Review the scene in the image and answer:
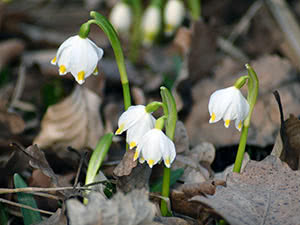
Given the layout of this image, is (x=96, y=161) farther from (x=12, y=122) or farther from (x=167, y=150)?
(x=12, y=122)

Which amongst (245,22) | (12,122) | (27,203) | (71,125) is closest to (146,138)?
(27,203)

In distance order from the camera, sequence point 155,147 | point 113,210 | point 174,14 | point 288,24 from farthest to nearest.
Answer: point 174,14 → point 288,24 → point 155,147 → point 113,210

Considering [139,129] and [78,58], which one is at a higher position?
[78,58]

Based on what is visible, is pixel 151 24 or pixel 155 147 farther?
pixel 151 24

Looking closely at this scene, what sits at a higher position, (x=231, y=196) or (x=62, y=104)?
(x=62, y=104)

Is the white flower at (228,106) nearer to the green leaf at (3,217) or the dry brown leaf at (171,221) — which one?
the dry brown leaf at (171,221)

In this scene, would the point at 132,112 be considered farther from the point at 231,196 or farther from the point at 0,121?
the point at 0,121

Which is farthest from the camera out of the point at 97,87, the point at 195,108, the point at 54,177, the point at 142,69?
the point at 142,69

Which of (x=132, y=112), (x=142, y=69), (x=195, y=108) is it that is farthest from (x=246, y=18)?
(x=132, y=112)
